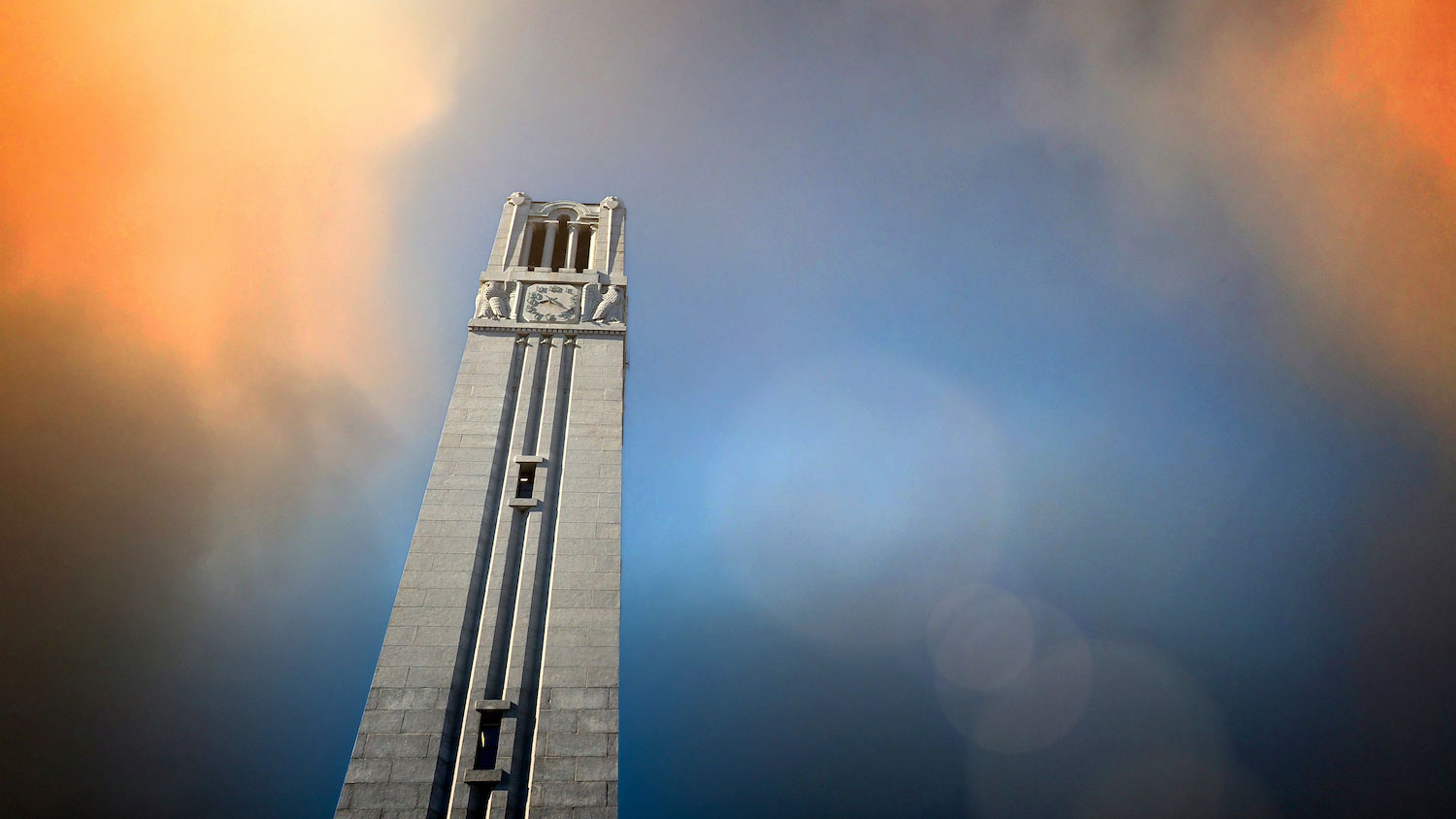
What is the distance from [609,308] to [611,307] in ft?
0.36

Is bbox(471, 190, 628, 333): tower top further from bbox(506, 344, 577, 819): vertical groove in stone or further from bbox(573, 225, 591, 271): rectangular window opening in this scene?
bbox(506, 344, 577, 819): vertical groove in stone

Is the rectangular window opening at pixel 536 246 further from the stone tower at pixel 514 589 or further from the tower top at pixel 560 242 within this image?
the stone tower at pixel 514 589

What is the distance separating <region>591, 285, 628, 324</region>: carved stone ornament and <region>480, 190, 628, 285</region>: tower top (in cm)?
84

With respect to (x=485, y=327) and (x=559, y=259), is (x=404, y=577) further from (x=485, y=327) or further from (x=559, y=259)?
(x=559, y=259)

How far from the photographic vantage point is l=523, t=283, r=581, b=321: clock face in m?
32.5

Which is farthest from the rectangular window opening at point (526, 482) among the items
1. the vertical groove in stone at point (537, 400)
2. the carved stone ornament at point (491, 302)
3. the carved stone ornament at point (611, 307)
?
the carved stone ornament at point (491, 302)

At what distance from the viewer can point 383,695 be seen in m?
20.9

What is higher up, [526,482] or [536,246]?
[536,246]

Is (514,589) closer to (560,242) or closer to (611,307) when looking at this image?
(611,307)

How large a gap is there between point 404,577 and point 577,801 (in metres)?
8.92

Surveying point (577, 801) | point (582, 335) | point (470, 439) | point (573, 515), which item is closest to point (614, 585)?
point (573, 515)

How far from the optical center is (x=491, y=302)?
32719 mm

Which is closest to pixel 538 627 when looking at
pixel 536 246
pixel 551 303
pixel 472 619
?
pixel 472 619

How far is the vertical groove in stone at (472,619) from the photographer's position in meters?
19.9
